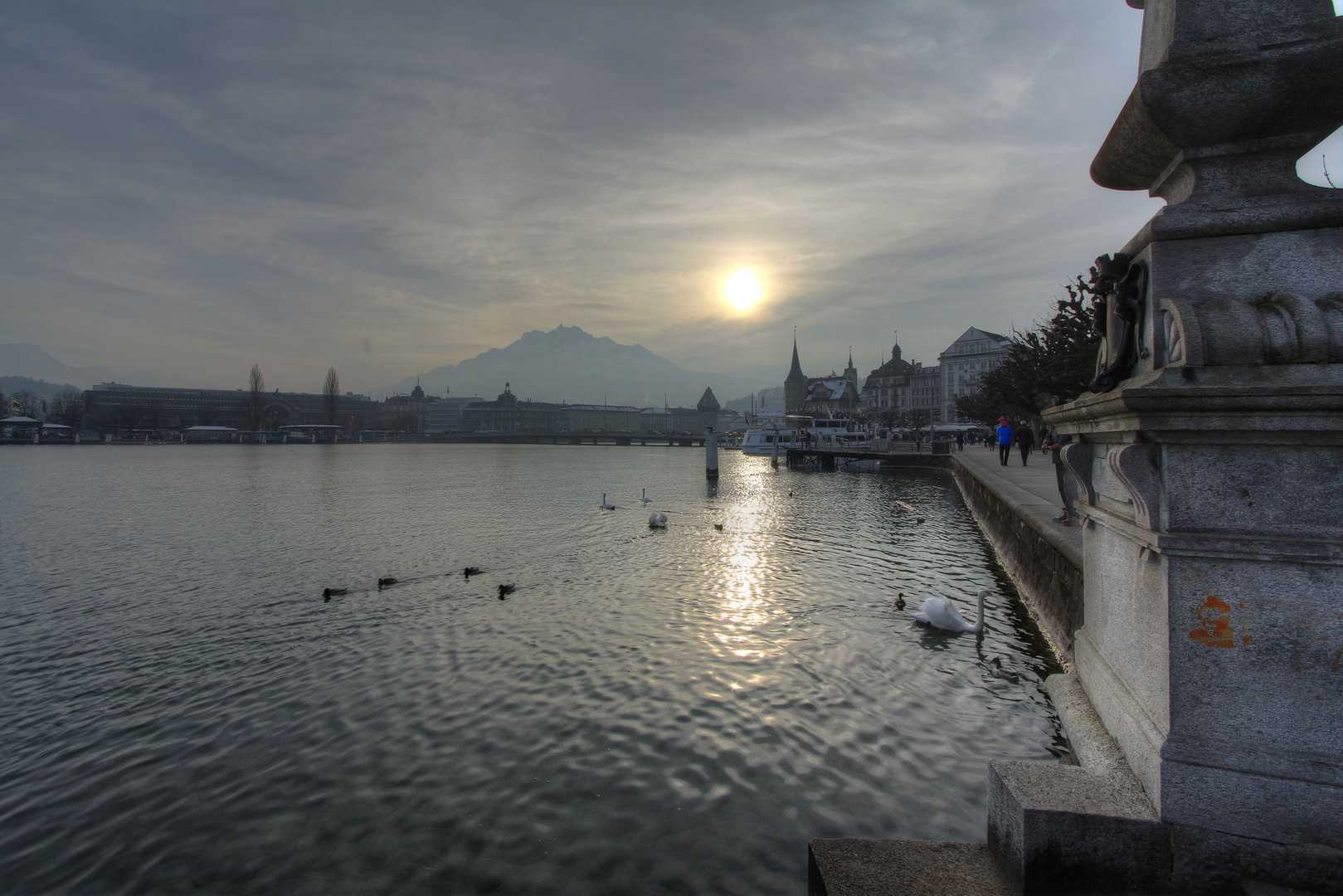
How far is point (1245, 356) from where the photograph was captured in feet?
9.93

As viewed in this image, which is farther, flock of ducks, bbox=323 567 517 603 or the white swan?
flock of ducks, bbox=323 567 517 603

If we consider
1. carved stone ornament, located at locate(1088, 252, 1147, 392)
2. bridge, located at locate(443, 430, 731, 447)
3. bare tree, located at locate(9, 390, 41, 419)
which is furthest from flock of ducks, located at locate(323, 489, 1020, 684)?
bare tree, located at locate(9, 390, 41, 419)

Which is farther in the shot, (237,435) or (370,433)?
(370,433)

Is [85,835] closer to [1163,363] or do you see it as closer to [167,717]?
[167,717]

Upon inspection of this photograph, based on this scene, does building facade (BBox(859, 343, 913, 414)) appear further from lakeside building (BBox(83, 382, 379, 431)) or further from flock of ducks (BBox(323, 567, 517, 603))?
flock of ducks (BBox(323, 567, 517, 603))

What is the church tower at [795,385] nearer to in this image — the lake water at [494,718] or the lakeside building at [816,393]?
the lakeside building at [816,393]

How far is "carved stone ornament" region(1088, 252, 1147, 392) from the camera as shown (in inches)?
149

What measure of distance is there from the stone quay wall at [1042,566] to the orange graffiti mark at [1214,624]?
14.8 ft

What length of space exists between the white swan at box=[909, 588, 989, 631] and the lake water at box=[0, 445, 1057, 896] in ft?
0.67

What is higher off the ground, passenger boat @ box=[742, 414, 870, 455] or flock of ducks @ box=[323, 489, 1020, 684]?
passenger boat @ box=[742, 414, 870, 455]

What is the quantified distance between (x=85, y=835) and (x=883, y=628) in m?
9.22

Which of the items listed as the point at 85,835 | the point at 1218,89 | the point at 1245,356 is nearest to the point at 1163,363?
the point at 1245,356

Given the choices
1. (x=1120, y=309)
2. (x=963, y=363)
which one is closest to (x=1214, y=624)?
(x=1120, y=309)

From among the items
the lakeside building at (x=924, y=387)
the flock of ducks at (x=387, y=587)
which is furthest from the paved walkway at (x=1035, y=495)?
the lakeside building at (x=924, y=387)
